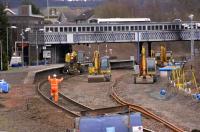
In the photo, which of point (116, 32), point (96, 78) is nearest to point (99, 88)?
point (96, 78)

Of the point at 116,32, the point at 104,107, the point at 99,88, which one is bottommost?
the point at 99,88

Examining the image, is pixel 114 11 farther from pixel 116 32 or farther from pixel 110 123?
pixel 110 123

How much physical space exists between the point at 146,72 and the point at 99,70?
710 centimetres

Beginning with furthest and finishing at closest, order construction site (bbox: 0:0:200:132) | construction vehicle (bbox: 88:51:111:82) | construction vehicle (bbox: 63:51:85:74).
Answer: construction vehicle (bbox: 63:51:85:74) < construction vehicle (bbox: 88:51:111:82) < construction site (bbox: 0:0:200:132)

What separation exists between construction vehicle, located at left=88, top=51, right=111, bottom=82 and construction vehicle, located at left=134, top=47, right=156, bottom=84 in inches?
214

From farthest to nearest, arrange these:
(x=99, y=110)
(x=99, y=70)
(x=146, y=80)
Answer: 1. (x=99, y=70)
2. (x=146, y=80)
3. (x=99, y=110)

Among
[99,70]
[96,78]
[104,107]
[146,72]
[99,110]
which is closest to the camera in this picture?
[99,110]

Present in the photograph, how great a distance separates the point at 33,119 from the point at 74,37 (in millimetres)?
77307

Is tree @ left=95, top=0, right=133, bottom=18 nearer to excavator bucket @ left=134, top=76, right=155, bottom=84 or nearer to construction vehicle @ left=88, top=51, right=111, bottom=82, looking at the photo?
construction vehicle @ left=88, top=51, right=111, bottom=82

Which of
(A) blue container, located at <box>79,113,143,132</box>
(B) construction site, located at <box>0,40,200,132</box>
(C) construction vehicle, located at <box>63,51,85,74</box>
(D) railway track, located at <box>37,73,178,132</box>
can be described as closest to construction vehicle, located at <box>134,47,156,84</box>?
(B) construction site, located at <box>0,40,200,132</box>

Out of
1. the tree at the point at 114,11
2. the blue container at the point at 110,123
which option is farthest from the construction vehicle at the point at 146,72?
the tree at the point at 114,11

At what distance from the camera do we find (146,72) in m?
43.3

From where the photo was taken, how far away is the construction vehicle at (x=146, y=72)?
4262cm

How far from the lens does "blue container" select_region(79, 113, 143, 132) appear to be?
1469cm
